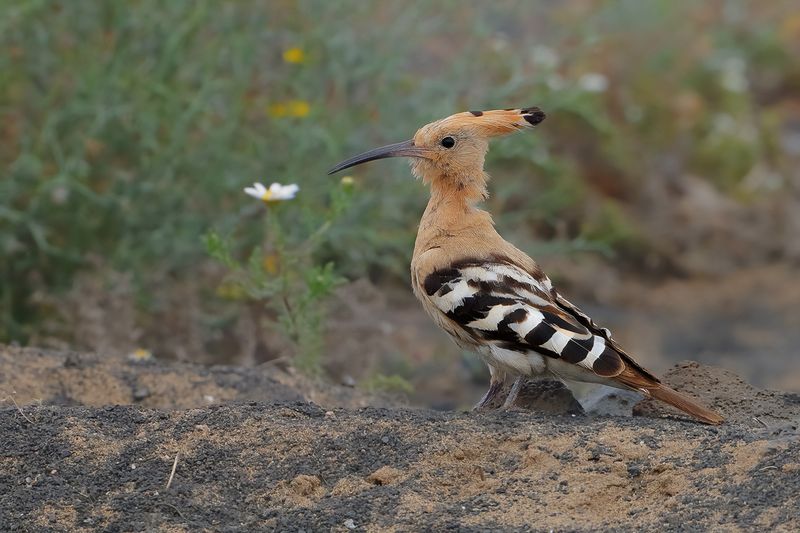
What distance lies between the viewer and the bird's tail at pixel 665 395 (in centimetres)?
396

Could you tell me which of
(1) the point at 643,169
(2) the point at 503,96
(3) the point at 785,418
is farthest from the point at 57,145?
(1) the point at 643,169

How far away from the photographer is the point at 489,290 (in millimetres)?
4254

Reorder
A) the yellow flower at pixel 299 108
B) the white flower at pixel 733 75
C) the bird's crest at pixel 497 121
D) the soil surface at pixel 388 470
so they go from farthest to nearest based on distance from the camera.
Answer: the white flower at pixel 733 75
the yellow flower at pixel 299 108
the bird's crest at pixel 497 121
the soil surface at pixel 388 470

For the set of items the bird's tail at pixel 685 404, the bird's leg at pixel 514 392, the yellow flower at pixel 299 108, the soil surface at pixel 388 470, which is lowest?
the soil surface at pixel 388 470

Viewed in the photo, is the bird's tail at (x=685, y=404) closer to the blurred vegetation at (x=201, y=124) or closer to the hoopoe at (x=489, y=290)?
the hoopoe at (x=489, y=290)

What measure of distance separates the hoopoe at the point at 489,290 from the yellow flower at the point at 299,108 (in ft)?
6.44

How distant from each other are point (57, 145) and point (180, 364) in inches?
71.3

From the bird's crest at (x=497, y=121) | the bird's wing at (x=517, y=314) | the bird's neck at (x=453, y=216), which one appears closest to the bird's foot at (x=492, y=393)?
the bird's wing at (x=517, y=314)

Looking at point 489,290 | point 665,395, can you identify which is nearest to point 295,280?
point 489,290

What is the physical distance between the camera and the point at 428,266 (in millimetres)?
4434

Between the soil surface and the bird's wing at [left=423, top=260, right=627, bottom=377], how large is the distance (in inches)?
8.0

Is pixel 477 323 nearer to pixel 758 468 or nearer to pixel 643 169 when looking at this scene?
pixel 758 468

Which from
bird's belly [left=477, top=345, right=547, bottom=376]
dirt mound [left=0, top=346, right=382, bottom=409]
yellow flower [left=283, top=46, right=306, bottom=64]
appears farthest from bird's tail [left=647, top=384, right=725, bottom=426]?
yellow flower [left=283, top=46, right=306, bottom=64]

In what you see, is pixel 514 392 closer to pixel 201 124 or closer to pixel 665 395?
pixel 665 395
